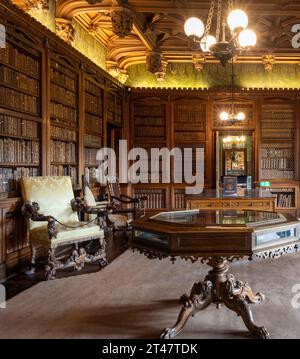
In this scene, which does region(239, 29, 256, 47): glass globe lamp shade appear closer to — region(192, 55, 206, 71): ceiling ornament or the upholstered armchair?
the upholstered armchair

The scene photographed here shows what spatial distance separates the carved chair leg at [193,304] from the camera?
2.32 meters

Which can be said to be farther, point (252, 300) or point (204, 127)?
point (204, 127)

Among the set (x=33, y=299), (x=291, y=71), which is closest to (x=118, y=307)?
(x=33, y=299)

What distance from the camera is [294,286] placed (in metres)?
3.40

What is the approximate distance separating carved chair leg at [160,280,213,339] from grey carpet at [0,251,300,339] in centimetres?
8

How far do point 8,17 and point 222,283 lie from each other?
11.1 ft

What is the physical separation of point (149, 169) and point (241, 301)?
5.83 m

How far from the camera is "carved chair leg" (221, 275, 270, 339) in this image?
2298 mm

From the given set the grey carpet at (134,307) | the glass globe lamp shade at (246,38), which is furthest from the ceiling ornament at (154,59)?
the grey carpet at (134,307)

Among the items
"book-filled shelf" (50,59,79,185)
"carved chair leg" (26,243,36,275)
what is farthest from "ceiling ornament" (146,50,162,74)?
"carved chair leg" (26,243,36,275)

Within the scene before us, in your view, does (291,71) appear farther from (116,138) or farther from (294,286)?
(294,286)

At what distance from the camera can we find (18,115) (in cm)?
400

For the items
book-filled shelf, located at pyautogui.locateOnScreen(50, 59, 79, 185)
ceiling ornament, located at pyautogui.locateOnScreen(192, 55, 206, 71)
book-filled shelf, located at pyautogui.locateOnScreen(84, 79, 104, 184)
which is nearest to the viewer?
book-filled shelf, located at pyautogui.locateOnScreen(50, 59, 79, 185)

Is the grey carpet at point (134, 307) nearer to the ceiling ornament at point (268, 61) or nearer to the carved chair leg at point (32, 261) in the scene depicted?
the carved chair leg at point (32, 261)
